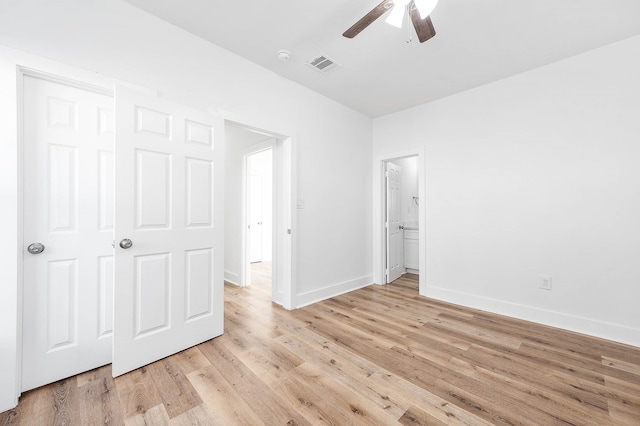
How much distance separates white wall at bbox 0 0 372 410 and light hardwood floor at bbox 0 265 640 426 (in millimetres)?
606

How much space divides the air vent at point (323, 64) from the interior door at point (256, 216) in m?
3.98

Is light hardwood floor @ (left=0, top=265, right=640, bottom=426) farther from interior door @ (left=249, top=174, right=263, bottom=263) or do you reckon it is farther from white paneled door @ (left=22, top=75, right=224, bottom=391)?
interior door @ (left=249, top=174, right=263, bottom=263)

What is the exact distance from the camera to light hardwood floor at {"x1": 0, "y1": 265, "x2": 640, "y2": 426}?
148 cm

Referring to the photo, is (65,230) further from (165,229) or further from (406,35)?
(406,35)

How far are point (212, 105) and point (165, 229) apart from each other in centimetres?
125

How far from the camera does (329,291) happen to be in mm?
3574

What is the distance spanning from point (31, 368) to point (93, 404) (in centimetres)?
54

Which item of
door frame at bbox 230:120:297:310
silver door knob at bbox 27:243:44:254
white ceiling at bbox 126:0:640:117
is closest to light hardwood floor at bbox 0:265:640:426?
door frame at bbox 230:120:297:310

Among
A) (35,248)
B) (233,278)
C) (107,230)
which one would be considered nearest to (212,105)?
(107,230)

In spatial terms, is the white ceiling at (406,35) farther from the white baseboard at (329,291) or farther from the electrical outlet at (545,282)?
the white baseboard at (329,291)

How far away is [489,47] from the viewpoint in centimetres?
250

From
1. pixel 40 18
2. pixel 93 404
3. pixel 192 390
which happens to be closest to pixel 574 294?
pixel 192 390

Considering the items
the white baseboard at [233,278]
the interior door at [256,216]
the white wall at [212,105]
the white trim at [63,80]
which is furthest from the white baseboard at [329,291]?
the interior door at [256,216]

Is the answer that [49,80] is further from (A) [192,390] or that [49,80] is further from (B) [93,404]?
(A) [192,390]
